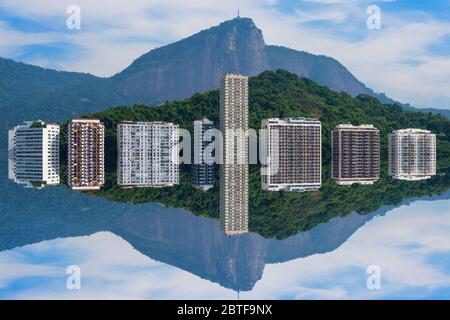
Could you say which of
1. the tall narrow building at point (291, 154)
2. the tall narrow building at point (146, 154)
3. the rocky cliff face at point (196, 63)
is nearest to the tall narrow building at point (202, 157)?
the tall narrow building at point (146, 154)

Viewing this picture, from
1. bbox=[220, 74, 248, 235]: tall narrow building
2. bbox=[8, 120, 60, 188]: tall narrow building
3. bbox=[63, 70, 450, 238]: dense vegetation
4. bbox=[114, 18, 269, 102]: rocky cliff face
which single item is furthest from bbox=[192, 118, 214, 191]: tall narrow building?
bbox=[8, 120, 60, 188]: tall narrow building

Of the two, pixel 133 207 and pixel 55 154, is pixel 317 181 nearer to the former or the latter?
pixel 133 207

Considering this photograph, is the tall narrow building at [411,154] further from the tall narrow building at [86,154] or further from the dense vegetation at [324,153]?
the tall narrow building at [86,154]

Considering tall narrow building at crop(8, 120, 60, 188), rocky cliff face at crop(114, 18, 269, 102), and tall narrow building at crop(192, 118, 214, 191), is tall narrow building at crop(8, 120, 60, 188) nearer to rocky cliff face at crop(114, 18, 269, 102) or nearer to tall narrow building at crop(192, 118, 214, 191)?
tall narrow building at crop(192, 118, 214, 191)

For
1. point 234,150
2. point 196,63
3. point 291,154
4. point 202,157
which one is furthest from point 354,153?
point 196,63

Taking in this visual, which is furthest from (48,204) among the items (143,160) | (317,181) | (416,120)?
(416,120)

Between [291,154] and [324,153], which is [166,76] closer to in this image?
[291,154]
